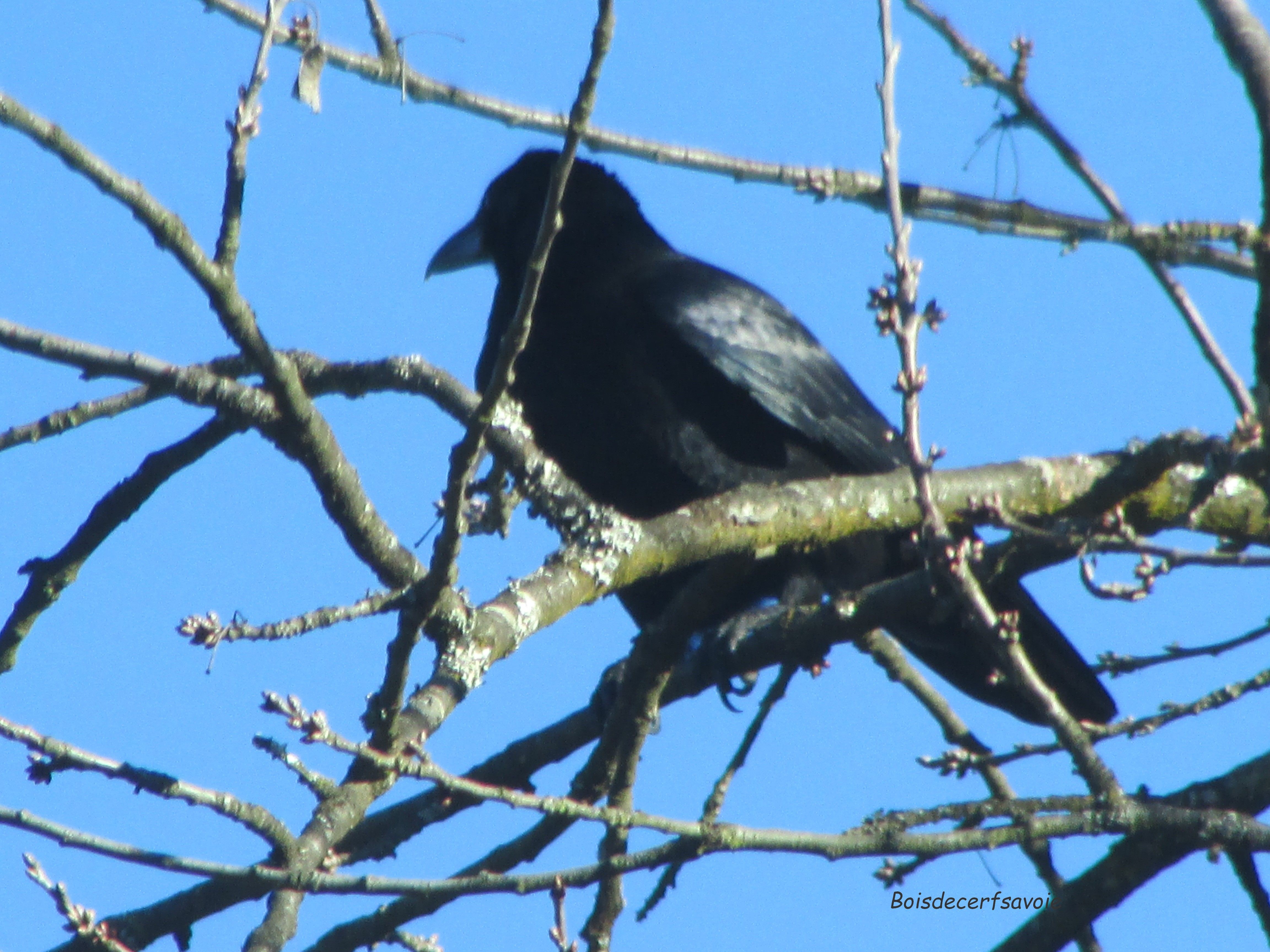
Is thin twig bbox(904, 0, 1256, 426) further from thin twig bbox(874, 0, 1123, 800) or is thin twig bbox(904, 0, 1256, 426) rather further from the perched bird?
the perched bird

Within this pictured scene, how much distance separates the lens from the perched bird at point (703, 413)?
4.55 metres

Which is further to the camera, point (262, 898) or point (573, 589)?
point (262, 898)

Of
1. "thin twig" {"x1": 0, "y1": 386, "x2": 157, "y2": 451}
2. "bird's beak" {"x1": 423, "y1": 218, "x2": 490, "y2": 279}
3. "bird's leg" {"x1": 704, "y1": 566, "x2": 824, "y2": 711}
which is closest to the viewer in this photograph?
"thin twig" {"x1": 0, "y1": 386, "x2": 157, "y2": 451}

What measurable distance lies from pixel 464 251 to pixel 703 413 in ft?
5.61

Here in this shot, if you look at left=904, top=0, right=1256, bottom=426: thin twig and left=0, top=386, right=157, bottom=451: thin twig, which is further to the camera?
left=0, top=386, right=157, bottom=451: thin twig

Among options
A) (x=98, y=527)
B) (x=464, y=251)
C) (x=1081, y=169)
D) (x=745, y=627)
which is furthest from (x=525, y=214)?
(x=1081, y=169)

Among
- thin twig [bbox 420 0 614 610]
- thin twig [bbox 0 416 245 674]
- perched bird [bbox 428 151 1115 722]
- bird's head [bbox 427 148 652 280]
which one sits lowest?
thin twig [bbox 420 0 614 610]

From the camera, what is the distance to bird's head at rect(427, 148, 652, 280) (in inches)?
221

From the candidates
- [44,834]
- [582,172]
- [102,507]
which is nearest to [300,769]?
[44,834]

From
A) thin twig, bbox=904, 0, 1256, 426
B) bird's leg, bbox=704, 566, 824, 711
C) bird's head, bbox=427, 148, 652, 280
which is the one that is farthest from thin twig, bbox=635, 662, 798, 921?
bird's head, bbox=427, 148, 652, 280

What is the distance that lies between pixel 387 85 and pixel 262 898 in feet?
5.01

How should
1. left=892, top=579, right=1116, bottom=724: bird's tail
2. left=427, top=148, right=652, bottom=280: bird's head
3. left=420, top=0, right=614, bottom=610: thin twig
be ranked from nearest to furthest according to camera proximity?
left=420, top=0, right=614, bottom=610: thin twig, left=892, top=579, right=1116, bottom=724: bird's tail, left=427, top=148, right=652, bottom=280: bird's head

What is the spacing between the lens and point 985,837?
2162 millimetres

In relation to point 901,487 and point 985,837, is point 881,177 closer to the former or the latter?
point 901,487
